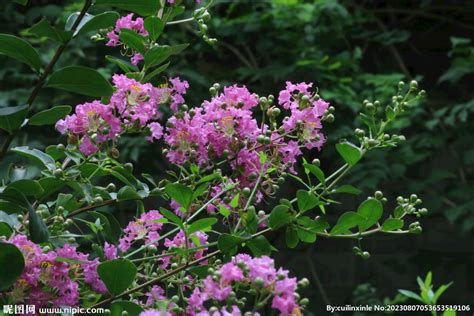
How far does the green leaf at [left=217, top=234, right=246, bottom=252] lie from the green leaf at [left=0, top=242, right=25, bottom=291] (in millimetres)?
187

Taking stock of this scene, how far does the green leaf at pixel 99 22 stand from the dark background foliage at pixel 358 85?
1.88 meters

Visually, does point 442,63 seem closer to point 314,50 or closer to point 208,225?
point 314,50

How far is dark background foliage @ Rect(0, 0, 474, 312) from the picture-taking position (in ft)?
9.23

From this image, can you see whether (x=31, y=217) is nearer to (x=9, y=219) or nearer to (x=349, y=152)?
(x=9, y=219)

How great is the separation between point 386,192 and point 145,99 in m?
2.25

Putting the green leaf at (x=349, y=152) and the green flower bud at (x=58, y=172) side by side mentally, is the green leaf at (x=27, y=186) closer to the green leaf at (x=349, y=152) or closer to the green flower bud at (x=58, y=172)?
the green flower bud at (x=58, y=172)

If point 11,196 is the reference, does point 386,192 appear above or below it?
below

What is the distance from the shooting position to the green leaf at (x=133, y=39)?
91 cm

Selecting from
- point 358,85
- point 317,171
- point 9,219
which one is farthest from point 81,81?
point 358,85

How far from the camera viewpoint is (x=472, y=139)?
9.46 ft

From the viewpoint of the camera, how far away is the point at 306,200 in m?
0.83

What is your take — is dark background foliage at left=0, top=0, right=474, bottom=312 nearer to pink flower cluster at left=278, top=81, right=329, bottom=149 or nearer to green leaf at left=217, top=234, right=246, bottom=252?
pink flower cluster at left=278, top=81, right=329, bottom=149

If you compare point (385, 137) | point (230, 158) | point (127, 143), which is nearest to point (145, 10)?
point (230, 158)

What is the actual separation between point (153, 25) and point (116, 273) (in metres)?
0.30
